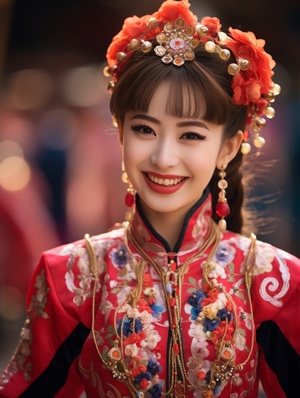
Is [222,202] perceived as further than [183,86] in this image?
Yes

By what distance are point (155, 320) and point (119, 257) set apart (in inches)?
8.3

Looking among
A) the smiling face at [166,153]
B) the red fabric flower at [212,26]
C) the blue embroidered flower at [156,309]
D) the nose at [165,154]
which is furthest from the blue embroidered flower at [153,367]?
the red fabric flower at [212,26]

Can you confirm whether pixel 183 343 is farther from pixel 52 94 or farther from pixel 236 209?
pixel 52 94

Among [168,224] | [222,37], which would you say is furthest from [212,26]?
[168,224]

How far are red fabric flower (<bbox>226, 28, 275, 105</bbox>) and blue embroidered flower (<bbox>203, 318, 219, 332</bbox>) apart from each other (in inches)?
22.2

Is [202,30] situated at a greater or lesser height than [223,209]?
greater

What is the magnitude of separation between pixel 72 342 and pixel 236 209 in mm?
612

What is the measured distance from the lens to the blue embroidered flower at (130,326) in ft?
6.77

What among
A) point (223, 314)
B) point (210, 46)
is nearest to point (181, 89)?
point (210, 46)

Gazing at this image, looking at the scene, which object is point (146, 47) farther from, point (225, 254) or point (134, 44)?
point (225, 254)

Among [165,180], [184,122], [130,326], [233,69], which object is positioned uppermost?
[233,69]

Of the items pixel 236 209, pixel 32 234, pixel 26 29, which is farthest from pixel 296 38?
pixel 236 209

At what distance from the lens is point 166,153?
2.00 metres

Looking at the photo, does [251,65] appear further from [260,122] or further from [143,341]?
[143,341]
